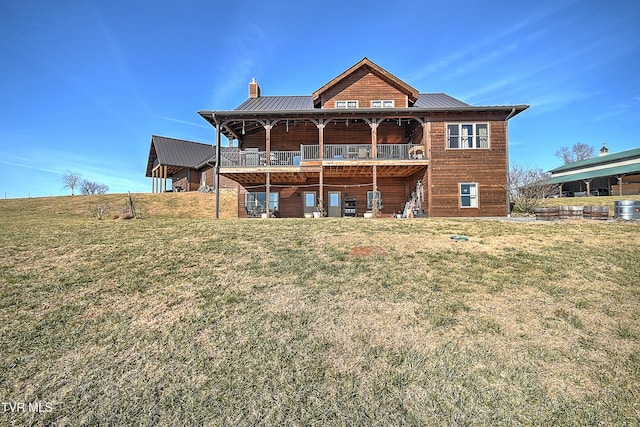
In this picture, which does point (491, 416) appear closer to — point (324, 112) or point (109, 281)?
point (109, 281)

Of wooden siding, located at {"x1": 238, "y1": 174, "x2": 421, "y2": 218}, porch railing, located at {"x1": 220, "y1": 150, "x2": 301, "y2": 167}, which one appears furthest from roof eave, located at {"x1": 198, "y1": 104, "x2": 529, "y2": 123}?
wooden siding, located at {"x1": 238, "y1": 174, "x2": 421, "y2": 218}

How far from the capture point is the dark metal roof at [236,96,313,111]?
20798 millimetres

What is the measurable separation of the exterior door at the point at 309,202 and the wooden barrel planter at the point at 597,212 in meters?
13.8

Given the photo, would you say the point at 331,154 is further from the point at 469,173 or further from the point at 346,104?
the point at 469,173

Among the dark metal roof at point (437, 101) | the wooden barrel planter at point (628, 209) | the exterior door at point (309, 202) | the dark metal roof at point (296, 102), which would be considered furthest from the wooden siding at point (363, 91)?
the wooden barrel planter at point (628, 209)

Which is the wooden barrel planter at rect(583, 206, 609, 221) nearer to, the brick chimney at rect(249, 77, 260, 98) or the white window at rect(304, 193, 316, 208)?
the white window at rect(304, 193, 316, 208)

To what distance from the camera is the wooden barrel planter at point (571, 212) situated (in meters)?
14.6

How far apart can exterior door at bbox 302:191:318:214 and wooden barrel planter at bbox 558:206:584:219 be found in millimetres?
12764

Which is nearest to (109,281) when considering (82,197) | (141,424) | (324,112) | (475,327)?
(141,424)

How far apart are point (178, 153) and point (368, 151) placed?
2540 cm

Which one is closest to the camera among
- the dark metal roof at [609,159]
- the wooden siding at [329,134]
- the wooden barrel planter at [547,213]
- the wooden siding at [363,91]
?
the wooden barrel planter at [547,213]

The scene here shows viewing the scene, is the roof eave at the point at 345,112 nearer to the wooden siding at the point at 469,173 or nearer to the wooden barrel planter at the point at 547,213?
the wooden siding at the point at 469,173

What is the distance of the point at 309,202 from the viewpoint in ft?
68.1

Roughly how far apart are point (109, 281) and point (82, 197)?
2741cm
